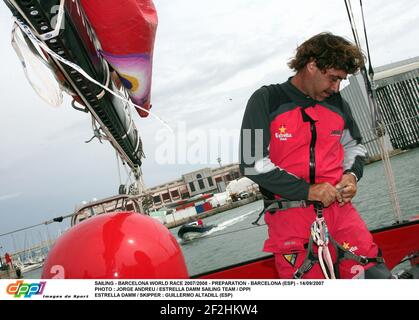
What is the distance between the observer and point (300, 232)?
2086mm

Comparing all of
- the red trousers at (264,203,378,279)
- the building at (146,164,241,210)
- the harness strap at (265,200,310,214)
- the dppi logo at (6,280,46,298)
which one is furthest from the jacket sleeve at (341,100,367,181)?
the building at (146,164,241,210)

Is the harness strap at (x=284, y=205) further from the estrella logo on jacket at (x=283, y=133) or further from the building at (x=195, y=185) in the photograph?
the building at (x=195, y=185)

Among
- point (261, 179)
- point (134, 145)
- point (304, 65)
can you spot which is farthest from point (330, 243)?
point (134, 145)

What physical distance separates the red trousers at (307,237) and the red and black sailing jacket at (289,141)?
0.48ft

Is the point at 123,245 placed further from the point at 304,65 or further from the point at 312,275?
the point at 304,65

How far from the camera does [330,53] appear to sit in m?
2.05

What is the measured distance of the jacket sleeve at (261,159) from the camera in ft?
6.64

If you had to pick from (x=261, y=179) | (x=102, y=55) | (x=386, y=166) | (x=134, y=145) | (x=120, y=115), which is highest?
(x=102, y=55)

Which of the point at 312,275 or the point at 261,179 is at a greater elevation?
the point at 261,179

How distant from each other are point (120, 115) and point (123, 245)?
5.09 ft

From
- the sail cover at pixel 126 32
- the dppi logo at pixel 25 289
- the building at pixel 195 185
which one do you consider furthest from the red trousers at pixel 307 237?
the building at pixel 195 185

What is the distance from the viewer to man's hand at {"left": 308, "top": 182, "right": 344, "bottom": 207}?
78.6 inches

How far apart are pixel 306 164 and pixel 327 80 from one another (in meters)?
0.48
